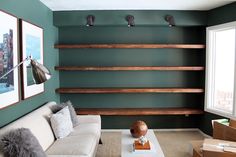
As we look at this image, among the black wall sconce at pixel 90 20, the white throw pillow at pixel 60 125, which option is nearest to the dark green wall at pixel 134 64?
the black wall sconce at pixel 90 20

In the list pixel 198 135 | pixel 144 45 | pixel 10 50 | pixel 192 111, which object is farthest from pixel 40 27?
pixel 198 135

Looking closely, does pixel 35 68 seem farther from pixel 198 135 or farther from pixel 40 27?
pixel 198 135

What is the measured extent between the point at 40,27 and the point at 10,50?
3.89ft

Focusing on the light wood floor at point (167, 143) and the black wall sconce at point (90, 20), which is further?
the black wall sconce at point (90, 20)

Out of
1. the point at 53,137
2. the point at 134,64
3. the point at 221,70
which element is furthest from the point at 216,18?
the point at 53,137

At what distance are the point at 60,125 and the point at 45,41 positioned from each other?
5.43ft

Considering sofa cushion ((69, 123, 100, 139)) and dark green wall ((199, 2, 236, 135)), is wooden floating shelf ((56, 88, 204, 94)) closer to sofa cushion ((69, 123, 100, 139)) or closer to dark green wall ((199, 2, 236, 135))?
dark green wall ((199, 2, 236, 135))

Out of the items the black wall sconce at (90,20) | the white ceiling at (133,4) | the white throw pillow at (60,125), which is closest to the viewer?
the white throw pillow at (60,125)

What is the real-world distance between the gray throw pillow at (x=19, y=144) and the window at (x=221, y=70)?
3.14 m

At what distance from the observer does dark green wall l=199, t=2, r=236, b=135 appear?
3.92 m

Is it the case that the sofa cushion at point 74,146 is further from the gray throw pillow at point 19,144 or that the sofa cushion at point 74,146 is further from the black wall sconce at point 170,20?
the black wall sconce at point 170,20

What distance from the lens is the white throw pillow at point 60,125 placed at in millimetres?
3170

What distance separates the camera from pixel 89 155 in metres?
2.70

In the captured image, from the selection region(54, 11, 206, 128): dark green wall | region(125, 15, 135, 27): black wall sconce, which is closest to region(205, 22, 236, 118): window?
region(54, 11, 206, 128): dark green wall
